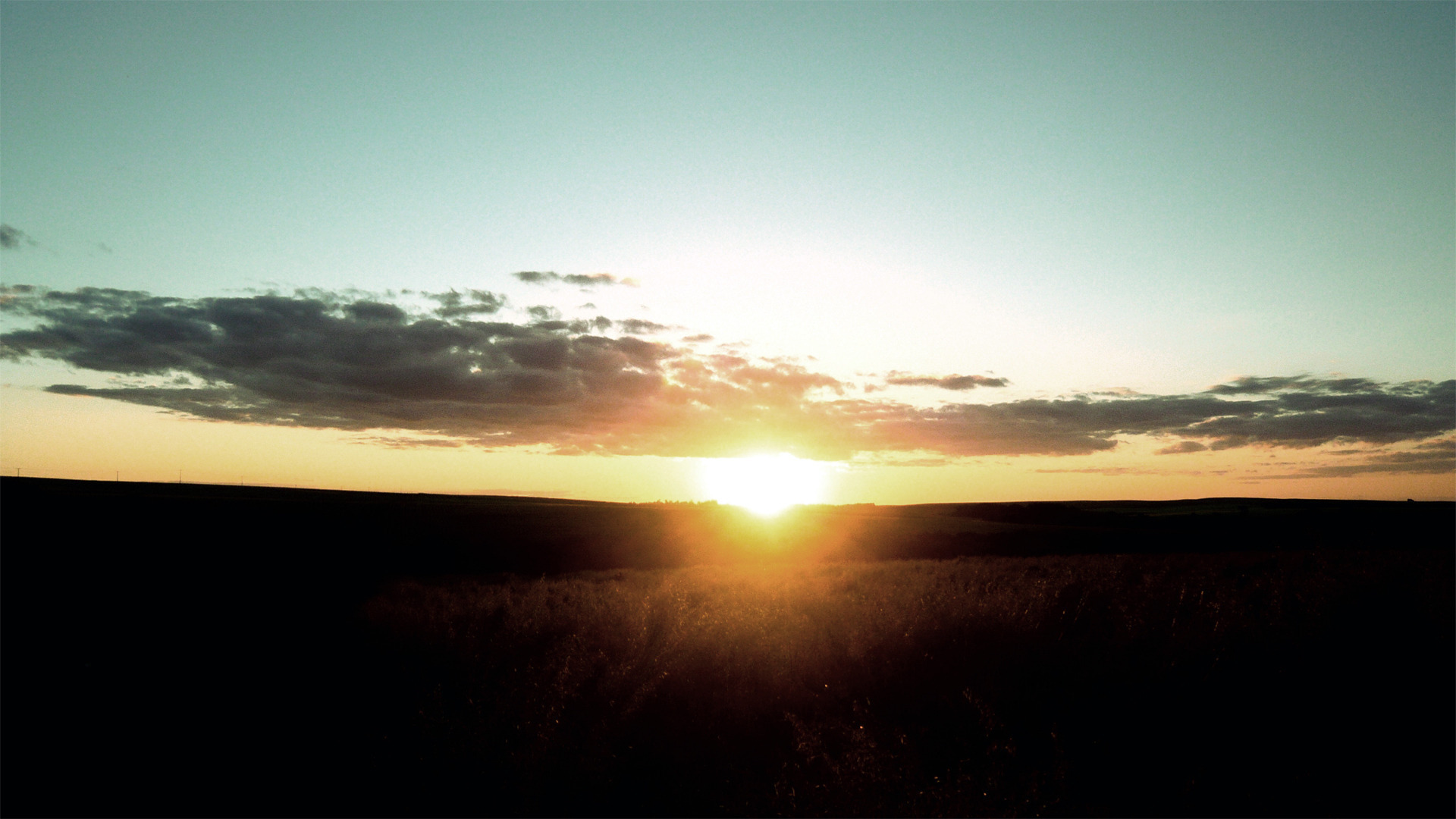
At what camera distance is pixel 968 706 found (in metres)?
7.25

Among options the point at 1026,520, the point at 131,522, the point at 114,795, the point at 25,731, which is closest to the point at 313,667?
the point at 25,731

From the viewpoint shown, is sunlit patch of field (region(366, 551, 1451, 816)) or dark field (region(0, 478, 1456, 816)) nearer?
sunlit patch of field (region(366, 551, 1451, 816))

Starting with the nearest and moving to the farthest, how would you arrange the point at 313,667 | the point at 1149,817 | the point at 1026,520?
the point at 1149,817
the point at 313,667
the point at 1026,520

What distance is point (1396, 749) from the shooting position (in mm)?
6016

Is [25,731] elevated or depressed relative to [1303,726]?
depressed

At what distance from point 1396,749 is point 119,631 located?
665 inches

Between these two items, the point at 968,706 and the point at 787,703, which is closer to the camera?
the point at 968,706

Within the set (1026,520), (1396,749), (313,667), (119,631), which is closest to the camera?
(1396,749)

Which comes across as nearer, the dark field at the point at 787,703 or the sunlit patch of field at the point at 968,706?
the sunlit patch of field at the point at 968,706

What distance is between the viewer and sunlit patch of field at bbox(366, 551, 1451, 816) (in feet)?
19.3

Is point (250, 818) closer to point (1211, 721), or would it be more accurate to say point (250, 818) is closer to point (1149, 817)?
point (1149, 817)

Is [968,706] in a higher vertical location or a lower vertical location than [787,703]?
higher

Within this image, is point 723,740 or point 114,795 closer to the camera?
point 114,795

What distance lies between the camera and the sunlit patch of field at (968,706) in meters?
5.88
